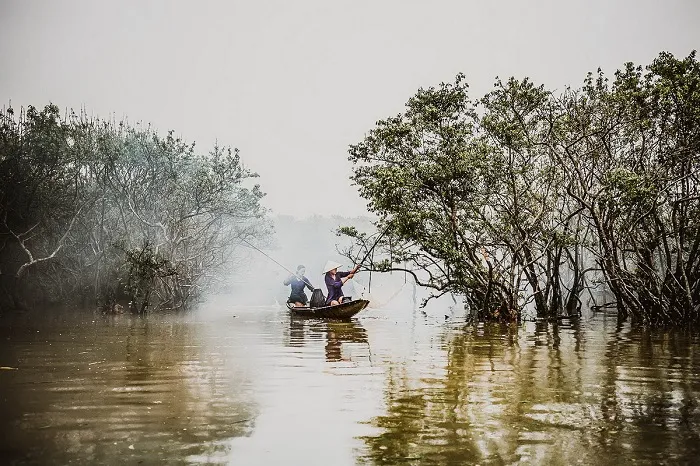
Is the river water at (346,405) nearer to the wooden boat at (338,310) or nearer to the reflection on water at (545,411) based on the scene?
the reflection on water at (545,411)

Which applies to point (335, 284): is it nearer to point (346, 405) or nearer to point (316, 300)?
point (316, 300)

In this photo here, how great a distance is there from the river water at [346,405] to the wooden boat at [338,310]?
290 inches

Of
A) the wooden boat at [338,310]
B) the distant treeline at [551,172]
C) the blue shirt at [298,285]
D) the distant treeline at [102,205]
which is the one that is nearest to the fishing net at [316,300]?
the wooden boat at [338,310]

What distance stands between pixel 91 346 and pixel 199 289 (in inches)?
970

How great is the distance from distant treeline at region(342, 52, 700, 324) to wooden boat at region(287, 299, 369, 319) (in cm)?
169

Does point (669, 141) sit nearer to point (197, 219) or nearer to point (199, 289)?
point (197, 219)

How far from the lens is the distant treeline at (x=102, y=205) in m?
24.6

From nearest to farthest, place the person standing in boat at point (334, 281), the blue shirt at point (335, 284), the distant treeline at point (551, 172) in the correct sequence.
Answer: the distant treeline at point (551, 172) → the person standing in boat at point (334, 281) → the blue shirt at point (335, 284)

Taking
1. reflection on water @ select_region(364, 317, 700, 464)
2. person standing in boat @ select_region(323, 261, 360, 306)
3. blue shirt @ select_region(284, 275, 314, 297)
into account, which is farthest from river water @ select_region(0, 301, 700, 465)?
blue shirt @ select_region(284, 275, 314, 297)

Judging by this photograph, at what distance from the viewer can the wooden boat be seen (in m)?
18.2

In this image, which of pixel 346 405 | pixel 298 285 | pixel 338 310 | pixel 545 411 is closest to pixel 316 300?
pixel 298 285

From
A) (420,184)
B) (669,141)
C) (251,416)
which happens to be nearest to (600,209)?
(669,141)

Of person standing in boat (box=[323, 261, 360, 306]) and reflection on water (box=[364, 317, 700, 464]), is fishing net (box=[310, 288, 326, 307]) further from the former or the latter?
reflection on water (box=[364, 317, 700, 464])

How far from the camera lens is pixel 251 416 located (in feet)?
17.0
